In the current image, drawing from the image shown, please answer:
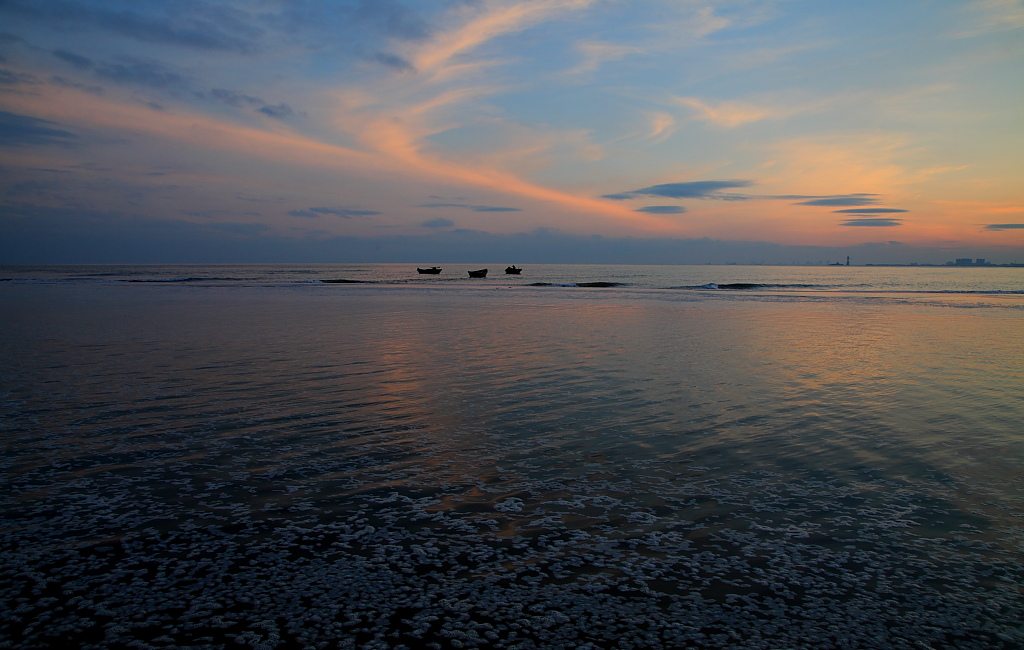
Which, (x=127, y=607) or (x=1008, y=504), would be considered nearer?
(x=127, y=607)

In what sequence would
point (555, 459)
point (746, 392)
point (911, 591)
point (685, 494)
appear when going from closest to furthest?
1. point (911, 591)
2. point (685, 494)
3. point (555, 459)
4. point (746, 392)

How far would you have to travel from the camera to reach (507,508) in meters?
7.07

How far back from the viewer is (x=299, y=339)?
22.4 metres

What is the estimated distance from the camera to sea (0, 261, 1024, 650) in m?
4.93

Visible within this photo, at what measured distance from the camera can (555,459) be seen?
29.1 ft

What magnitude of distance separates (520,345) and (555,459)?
1267 centimetres

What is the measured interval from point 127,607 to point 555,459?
550 centimetres

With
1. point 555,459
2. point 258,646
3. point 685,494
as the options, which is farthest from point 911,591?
point 258,646

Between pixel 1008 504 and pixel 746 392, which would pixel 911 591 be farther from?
pixel 746 392

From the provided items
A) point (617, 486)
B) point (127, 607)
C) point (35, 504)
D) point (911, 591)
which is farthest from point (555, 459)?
point (35, 504)

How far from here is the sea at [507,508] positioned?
493cm

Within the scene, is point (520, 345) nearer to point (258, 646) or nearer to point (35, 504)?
point (35, 504)

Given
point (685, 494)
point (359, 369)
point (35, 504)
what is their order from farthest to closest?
point (359, 369), point (685, 494), point (35, 504)

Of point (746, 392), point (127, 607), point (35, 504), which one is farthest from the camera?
point (746, 392)
